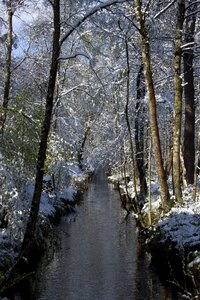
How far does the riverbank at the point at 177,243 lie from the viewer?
1003 centimetres

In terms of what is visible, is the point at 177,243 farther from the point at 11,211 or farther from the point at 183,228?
the point at 11,211

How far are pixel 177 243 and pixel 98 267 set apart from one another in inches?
95.2

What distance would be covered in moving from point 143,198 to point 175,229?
940cm

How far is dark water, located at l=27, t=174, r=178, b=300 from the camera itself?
10008 millimetres

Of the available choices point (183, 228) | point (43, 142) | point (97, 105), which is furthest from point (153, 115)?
point (43, 142)

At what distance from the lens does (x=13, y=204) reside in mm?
11484

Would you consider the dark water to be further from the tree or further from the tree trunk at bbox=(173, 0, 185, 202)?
the tree trunk at bbox=(173, 0, 185, 202)

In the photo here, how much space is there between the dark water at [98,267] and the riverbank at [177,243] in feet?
1.29

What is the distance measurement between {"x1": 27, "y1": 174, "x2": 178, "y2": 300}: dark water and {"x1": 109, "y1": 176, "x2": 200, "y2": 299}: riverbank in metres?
0.39

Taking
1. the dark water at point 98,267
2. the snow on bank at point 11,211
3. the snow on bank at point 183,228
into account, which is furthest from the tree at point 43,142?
the snow on bank at point 183,228

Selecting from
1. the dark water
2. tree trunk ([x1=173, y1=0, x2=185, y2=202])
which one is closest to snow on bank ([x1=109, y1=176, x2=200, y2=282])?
tree trunk ([x1=173, y1=0, x2=185, y2=202])

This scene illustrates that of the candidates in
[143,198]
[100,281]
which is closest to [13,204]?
[100,281]

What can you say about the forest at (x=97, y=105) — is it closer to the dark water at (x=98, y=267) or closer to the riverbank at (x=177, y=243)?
the riverbank at (x=177, y=243)

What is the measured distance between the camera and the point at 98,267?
1216 centimetres
